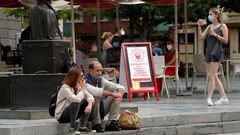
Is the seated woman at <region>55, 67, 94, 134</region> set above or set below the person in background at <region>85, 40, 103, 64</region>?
below

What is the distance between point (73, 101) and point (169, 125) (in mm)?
2450

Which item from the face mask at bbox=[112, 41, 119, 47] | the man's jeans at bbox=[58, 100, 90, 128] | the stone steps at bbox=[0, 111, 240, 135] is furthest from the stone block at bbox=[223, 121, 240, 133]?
the face mask at bbox=[112, 41, 119, 47]

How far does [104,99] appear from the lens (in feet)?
36.0

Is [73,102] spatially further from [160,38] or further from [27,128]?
[160,38]

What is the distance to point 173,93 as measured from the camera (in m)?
18.1

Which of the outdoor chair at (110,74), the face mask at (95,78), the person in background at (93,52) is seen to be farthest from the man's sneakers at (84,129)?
the person in background at (93,52)

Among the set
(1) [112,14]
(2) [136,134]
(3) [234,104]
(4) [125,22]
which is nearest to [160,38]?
(4) [125,22]

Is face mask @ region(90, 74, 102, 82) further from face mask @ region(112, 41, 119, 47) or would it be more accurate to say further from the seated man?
face mask @ region(112, 41, 119, 47)

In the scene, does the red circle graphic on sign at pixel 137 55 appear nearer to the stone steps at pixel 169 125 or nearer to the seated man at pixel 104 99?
the stone steps at pixel 169 125

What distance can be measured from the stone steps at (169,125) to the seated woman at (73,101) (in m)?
0.24

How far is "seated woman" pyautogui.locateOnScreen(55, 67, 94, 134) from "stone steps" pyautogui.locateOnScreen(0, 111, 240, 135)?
0.80 feet

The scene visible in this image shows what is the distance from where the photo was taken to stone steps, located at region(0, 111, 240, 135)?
395 inches

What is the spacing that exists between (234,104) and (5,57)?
992cm

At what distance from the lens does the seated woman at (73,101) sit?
1009 cm
